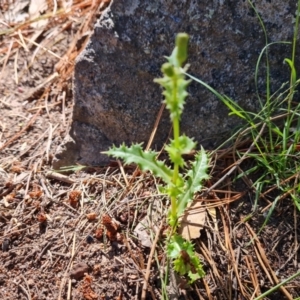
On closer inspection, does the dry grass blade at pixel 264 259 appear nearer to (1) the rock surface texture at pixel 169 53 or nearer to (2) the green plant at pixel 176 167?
(2) the green plant at pixel 176 167

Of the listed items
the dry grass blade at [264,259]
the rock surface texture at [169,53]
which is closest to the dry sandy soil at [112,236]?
the dry grass blade at [264,259]

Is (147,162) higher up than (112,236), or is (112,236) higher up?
(147,162)

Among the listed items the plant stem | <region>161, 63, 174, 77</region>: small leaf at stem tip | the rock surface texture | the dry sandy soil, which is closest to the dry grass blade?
the dry sandy soil

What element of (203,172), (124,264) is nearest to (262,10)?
(203,172)

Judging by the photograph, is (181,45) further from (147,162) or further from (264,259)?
(264,259)

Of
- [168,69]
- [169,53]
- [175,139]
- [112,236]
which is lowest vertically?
[112,236]

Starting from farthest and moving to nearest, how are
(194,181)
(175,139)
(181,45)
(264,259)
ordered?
(264,259) < (194,181) < (175,139) < (181,45)

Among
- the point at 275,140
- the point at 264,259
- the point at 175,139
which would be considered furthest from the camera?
the point at 275,140

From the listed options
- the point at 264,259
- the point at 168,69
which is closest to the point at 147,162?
the point at 168,69

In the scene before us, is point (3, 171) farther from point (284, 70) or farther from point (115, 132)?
point (284, 70)
